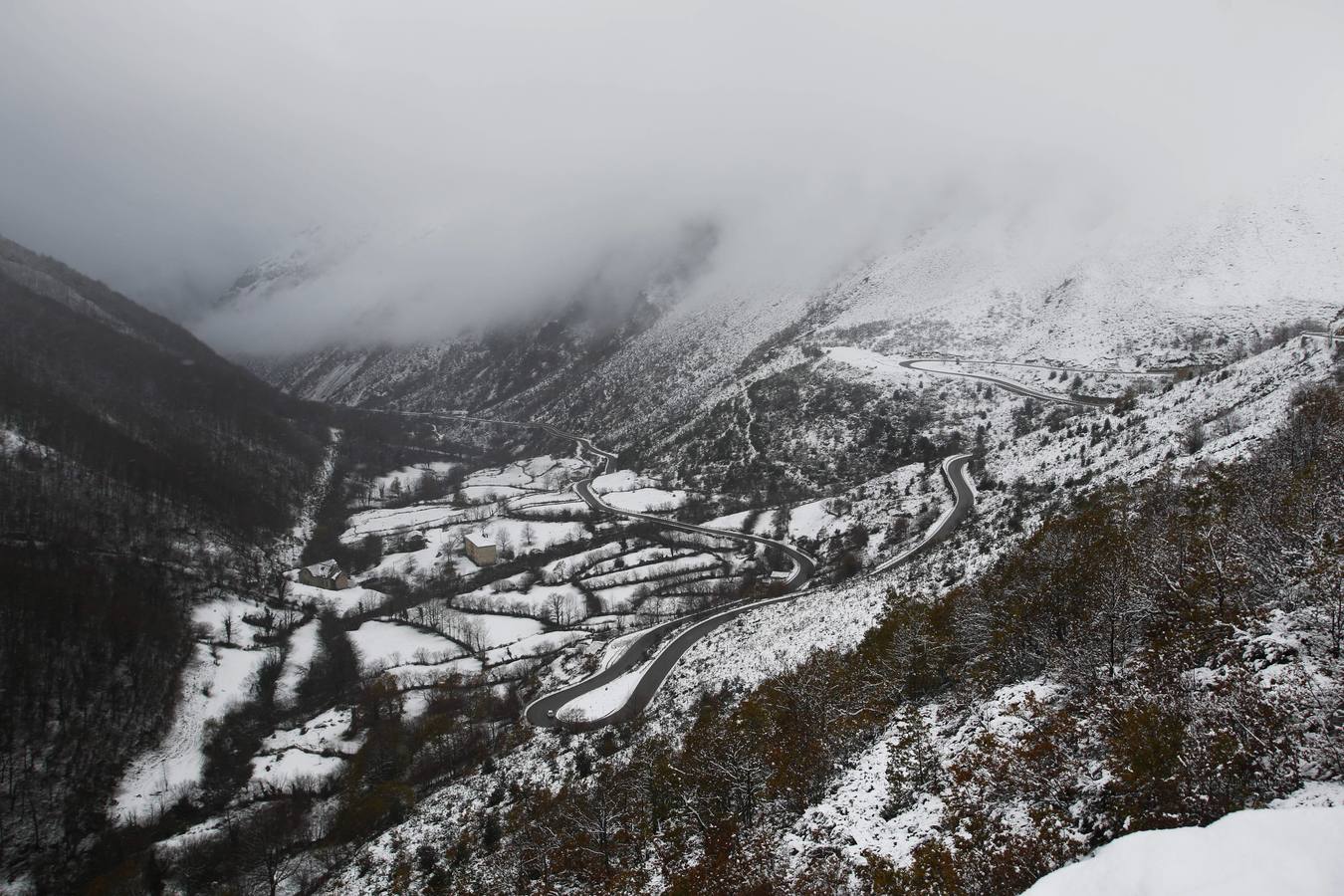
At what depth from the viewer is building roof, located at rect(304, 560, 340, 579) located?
102 metres

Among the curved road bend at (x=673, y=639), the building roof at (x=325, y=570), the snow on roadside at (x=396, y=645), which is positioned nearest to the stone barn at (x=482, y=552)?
the snow on roadside at (x=396, y=645)

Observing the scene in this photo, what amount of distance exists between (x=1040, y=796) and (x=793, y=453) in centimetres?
10948

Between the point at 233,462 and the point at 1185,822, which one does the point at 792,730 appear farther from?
the point at 233,462

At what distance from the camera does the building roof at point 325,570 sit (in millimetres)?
101650

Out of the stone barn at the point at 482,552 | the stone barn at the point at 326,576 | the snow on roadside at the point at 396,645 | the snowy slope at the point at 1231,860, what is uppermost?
the stone barn at the point at 326,576

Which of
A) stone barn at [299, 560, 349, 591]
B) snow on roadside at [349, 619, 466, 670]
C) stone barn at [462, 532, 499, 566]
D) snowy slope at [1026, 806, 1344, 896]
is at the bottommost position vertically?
snow on roadside at [349, 619, 466, 670]

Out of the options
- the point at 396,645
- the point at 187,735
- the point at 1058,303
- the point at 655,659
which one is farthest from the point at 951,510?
the point at 1058,303

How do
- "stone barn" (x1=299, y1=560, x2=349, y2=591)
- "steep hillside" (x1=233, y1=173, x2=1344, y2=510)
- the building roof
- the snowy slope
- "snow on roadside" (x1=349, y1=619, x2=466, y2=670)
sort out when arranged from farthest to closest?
1. "steep hillside" (x1=233, y1=173, x2=1344, y2=510)
2. the building roof
3. "stone barn" (x1=299, y1=560, x2=349, y2=591)
4. "snow on roadside" (x1=349, y1=619, x2=466, y2=670)
5. the snowy slope

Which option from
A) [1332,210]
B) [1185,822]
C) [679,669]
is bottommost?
[679,669]

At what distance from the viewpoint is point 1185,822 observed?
9.38 metres

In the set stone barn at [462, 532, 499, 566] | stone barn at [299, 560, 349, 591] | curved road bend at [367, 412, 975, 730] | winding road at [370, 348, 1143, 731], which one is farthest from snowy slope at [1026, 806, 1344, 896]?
stone barn at [299, 560, 349, 591]

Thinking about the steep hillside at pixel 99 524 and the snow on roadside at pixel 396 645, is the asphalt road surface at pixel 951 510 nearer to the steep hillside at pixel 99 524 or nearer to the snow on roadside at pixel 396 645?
the snow on roadside at pixel 396 645

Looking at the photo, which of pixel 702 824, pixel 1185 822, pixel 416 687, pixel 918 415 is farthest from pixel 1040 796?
pixel 918 415

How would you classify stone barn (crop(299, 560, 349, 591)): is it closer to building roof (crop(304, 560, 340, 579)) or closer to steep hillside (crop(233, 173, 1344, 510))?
building roof (crop(304, 560, 340, 579))
